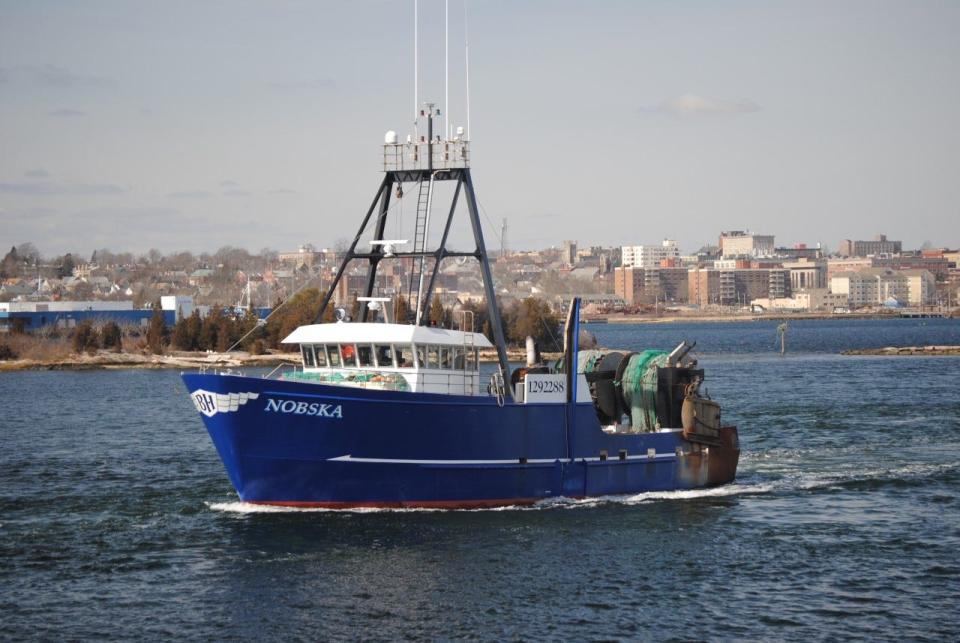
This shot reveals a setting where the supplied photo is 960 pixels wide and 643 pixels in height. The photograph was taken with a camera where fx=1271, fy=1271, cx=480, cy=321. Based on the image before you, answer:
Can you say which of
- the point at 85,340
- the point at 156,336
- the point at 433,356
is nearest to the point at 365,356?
the point at 433,356

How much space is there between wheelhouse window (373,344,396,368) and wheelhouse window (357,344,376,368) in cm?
17

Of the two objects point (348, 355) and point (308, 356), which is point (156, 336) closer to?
point (308, 356)

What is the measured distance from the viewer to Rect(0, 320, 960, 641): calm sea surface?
78.2 ft

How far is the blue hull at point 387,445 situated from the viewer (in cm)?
2997

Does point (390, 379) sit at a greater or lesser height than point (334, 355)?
lesser

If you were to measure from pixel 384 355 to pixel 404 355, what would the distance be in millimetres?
515

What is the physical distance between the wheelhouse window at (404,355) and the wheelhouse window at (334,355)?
1569 mm

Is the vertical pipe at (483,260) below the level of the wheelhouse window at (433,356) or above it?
above

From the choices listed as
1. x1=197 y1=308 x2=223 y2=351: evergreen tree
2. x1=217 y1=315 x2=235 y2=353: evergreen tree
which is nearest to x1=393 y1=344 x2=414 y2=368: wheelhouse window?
x1=217 y1=315 x2=235 y2=353: evergreen tree

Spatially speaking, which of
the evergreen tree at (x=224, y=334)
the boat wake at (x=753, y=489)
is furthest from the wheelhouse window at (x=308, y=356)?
the evergreen tree at (x=224, y=334)

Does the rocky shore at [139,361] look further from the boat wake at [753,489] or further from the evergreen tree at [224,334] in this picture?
the boat wake at [753,489]

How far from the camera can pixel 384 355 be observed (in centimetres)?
3225

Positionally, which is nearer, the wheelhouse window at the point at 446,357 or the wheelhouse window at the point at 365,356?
the wheelhouse window at the point at 365,356

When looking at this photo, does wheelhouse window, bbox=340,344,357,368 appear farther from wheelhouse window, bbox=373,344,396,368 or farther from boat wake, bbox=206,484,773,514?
boat wake, bbox=206,484,773,514
